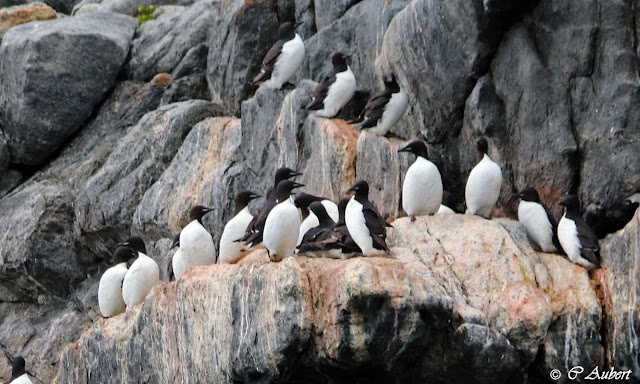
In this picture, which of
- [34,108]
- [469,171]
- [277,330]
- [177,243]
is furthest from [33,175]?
[277,330]

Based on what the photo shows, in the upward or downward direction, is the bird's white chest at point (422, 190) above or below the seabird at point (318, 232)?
above

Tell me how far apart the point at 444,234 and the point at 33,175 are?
29.7ft

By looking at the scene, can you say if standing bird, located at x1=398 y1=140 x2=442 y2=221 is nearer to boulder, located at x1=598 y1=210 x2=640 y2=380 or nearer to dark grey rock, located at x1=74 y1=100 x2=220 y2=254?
boulder, located at x1=598 y1=210 x2=640 y2=380

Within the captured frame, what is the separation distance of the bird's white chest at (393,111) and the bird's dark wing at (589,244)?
2.98 m

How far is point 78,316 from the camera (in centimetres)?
1555

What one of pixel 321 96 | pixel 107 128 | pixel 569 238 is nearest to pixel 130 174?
pixel 107 128

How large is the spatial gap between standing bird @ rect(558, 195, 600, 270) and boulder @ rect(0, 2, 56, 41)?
40.7ft

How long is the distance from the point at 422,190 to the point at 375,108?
5.51ft

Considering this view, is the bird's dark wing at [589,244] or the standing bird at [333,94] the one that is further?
the standing bird at [333,94]

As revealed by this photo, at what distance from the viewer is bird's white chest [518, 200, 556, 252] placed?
35.6ft

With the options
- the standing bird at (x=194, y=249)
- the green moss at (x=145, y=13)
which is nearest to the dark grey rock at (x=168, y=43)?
the green moss at (x=145, y=13)

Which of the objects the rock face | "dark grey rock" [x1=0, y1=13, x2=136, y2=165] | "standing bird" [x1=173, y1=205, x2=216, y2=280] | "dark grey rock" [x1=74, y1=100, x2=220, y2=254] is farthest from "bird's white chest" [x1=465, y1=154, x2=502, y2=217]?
"dark grey rock" [x1=0, y1=13, x2=136, y2=165]

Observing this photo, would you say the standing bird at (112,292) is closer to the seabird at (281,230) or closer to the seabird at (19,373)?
the seabird at (19,373)

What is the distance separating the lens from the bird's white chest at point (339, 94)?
13320 mm
